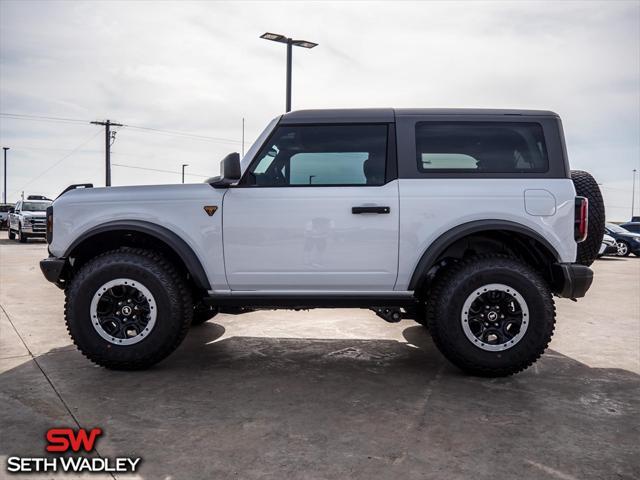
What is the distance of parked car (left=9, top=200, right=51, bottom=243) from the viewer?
2120 cm

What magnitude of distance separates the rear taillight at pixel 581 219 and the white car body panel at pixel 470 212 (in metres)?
0.07

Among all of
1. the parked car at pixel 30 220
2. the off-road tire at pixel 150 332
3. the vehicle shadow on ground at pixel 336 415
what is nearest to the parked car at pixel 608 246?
the vehicle shadow on ground at pixel 336 415

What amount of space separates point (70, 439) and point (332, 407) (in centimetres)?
149

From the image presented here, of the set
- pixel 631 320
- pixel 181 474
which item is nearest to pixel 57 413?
pixel 181 474

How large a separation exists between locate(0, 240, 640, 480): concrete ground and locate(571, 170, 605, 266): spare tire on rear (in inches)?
35.8

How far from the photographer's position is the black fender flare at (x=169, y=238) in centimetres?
421

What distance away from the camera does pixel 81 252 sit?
4586 millimetres

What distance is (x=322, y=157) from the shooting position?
4.34 meters

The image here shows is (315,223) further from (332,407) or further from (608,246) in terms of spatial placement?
(608,246)

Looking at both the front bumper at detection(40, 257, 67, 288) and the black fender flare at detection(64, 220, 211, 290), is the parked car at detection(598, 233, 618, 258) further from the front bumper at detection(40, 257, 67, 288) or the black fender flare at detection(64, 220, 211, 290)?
the front bumper at detection(40, 257, 67, 288)

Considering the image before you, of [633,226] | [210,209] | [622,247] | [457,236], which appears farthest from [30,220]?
[633,226]

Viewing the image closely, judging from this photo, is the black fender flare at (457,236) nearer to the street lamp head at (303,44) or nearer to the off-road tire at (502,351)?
the off-road tire at (502,351)

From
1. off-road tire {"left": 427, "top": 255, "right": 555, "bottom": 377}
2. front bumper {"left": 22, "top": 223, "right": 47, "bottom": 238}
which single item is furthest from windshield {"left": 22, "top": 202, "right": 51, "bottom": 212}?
off-road tire {"left": 427, "top": 255, "right": 555, "bottom": 377}

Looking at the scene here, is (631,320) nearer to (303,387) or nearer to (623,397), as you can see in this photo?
(623,397)
